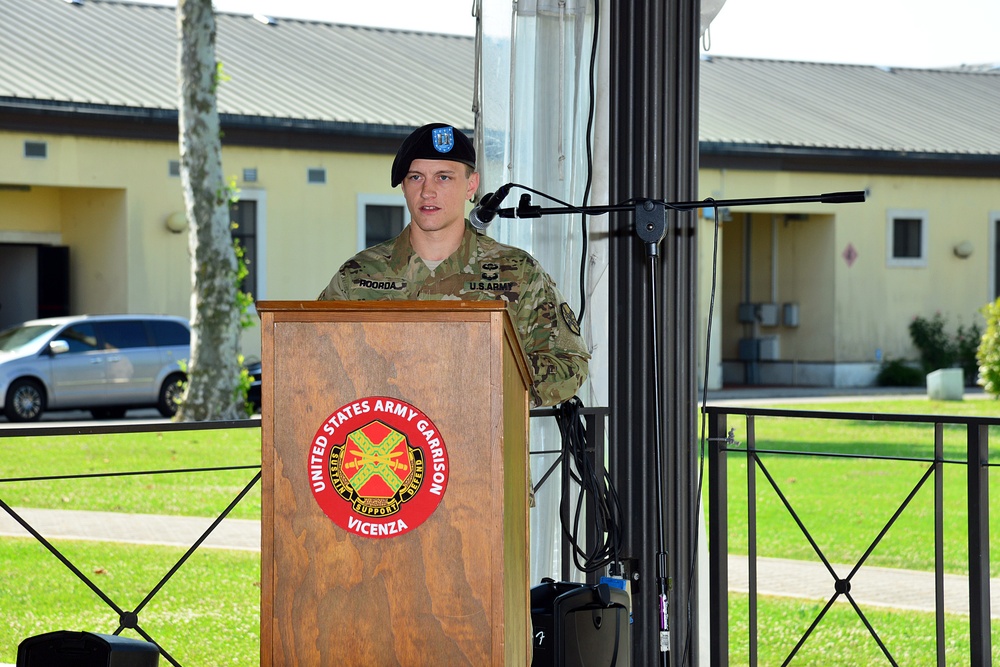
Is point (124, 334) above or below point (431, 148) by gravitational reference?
below

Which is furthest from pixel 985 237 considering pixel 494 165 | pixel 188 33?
pixel 494 165

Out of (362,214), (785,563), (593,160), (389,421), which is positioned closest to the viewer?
(389,421)

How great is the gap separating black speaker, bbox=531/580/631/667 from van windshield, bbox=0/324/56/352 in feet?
47.8

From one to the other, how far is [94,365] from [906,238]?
1610cm

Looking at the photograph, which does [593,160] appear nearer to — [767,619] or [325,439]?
[325,439]

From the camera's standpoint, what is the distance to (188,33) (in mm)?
15195

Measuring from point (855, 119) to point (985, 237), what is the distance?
3.59 metres

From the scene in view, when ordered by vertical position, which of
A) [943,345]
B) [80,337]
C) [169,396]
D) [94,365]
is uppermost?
[80,337]

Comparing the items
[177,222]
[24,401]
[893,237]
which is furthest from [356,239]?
[893,237]

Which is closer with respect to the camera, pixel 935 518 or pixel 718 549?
pixel 935 518

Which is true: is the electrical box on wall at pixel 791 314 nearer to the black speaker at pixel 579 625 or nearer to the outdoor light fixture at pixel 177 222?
the outdoor light fixture at pixel 177 222

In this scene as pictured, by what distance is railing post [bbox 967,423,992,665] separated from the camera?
13.0 ft

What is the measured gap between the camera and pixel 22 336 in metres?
16.8

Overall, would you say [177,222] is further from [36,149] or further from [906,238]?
[906,238]
